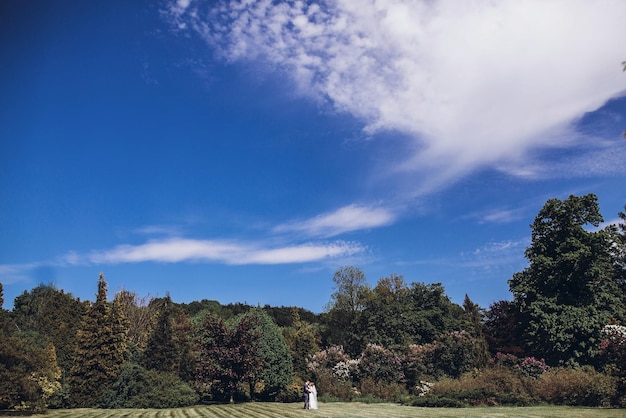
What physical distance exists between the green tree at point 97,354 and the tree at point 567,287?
29845 millimetres

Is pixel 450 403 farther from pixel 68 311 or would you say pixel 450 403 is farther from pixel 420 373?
pixel 68 311

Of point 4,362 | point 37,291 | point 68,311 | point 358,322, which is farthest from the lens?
point 37,291

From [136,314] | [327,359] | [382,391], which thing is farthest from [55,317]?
[382,391]

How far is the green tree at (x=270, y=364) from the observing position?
3002 centimetres

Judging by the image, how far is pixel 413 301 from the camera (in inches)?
1588

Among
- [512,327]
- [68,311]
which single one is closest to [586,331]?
[512,327]

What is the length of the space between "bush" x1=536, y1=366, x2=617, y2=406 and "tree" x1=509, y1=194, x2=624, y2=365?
5.41 meters

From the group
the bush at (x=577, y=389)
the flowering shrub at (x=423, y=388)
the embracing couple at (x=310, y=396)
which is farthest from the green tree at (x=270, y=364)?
the bush at (x=577, y=389)

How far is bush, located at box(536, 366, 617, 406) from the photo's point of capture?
18.8 metres

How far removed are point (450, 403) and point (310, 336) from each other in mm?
22537

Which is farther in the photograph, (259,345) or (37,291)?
(37,291)

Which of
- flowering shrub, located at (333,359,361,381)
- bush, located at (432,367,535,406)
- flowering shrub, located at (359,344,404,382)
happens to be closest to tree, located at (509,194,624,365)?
bush, located at (432,367,535,406)

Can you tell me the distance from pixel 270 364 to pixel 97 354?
1260 cm

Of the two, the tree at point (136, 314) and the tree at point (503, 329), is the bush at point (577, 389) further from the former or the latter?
the tree at point (136, 314)
